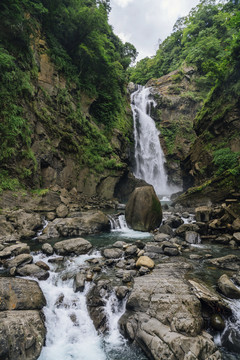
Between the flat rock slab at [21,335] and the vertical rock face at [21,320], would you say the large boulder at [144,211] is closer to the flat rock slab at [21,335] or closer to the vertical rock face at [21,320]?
the vertical rock face at [21,320]

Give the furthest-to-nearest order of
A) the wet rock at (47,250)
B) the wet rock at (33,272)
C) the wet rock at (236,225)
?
the wet rock at (236,225) < the wet rock at (47,250) < the wet rock at (33,272)

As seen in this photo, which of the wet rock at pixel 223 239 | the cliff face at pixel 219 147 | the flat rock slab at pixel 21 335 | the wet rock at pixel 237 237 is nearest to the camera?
the flat rock slab at pixel 21 335

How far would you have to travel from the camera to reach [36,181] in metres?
10.8

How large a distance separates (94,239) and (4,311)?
5055 millimetres

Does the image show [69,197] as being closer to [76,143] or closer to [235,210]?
[76,143]

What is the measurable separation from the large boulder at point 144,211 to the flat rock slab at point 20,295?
6.55 meters

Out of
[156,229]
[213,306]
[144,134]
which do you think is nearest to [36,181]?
[156,229]

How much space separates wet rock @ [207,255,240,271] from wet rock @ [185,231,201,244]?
6.77 ft

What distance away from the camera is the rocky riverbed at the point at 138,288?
9.65 ft

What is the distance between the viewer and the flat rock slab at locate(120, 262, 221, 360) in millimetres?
2783

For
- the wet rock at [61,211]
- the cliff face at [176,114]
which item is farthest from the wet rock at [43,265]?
→ the cliff face at [176,114]

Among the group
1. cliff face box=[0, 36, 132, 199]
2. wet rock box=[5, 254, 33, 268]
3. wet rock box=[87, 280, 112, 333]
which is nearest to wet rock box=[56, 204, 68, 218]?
cliff face box=[0, 36, 132, 199]

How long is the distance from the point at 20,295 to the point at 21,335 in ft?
2.99

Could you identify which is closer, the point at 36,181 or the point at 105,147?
the point at 36,181
